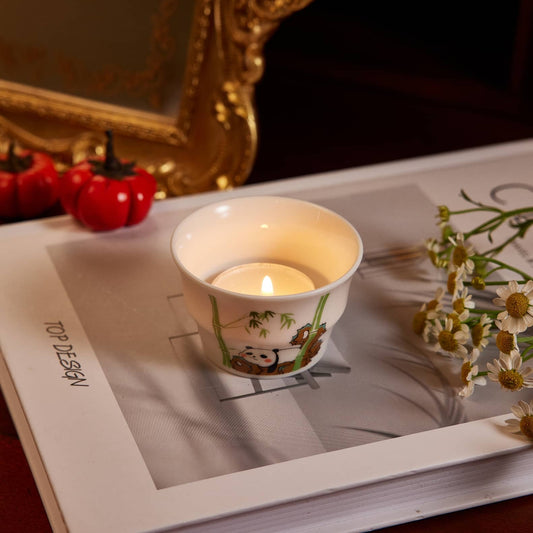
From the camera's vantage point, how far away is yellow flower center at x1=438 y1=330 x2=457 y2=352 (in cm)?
62

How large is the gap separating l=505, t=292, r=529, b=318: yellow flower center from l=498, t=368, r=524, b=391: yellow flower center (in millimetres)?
35

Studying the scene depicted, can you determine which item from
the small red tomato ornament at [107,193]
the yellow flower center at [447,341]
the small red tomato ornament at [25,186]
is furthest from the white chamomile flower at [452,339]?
the small red tomato ornament at [25,186]

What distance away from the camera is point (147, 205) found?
761mm

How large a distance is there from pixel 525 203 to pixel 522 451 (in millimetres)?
301

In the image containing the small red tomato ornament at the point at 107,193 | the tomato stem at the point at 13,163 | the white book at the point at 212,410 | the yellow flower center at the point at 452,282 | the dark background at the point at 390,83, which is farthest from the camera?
the dark background at the point at 390,83

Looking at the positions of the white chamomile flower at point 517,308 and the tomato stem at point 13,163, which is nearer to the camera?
the white chamomile flower at point 517,308

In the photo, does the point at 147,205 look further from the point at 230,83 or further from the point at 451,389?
the point at 451,389

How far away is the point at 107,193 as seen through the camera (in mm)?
732

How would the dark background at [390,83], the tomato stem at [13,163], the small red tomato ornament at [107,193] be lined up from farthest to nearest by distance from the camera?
1. the dark background at [390,83]
2. the tomato stem at [13,163]
3. the small red tomato ornament at [107,193]

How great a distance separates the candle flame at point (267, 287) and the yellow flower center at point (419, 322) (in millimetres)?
106

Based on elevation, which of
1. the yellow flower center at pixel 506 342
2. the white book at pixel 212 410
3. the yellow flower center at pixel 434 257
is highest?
the yellow flower center at pixel 506 342

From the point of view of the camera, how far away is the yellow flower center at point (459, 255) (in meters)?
0.64

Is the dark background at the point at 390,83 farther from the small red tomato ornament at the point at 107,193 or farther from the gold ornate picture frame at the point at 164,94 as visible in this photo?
the small red tomato ornament at the point at 107,193

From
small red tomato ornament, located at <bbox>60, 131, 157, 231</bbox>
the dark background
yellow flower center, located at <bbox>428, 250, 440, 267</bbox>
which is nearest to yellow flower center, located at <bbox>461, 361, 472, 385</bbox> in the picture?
yellow flower center, located at <bbox>428, 250, 440, 267</bbox>
